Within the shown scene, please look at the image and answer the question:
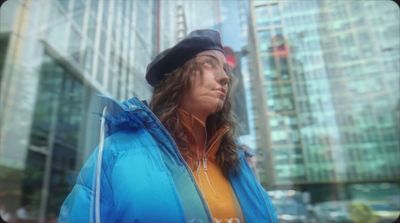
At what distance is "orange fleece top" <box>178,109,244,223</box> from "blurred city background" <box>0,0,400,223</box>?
3.23 metres

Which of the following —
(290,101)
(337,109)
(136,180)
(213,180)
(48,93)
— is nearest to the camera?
(136,180)

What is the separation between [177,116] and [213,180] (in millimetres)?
158

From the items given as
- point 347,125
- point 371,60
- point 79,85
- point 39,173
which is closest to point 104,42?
point 79,85

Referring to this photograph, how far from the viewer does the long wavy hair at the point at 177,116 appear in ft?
2.15

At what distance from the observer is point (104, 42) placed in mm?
5391

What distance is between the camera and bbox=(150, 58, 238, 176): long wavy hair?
0.65 metres

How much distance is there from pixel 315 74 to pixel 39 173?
24.1 ft

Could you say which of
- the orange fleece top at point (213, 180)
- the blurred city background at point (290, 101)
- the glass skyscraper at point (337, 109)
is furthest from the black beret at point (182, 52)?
the glass skyscraper at point (337, 109)

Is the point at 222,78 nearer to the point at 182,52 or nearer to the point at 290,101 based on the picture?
the point at 182,52

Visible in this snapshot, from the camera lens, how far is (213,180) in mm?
660

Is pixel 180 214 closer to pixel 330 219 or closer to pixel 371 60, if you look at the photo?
pixel 330 219

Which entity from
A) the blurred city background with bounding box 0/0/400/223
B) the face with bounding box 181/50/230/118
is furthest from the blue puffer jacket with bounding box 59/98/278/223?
the blurred city background with bounding box 0/0/400/223

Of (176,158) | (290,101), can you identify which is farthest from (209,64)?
(290,101)

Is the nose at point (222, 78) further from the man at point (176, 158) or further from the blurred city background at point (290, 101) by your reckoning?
the blurred city background at point (290, 101)
